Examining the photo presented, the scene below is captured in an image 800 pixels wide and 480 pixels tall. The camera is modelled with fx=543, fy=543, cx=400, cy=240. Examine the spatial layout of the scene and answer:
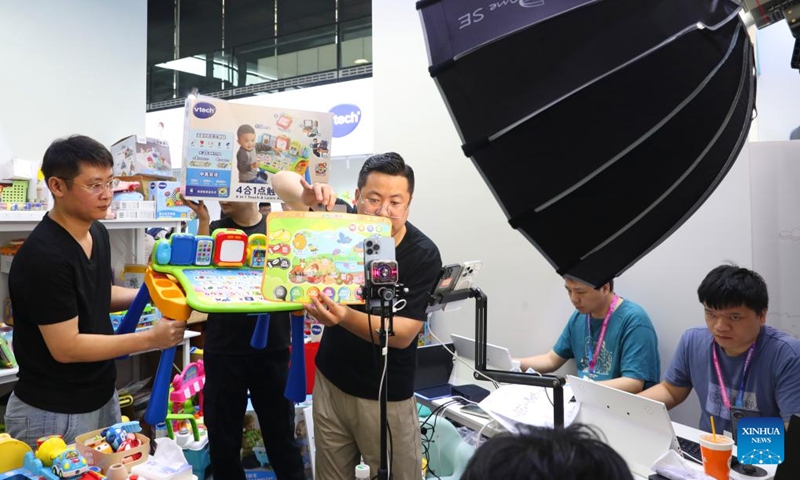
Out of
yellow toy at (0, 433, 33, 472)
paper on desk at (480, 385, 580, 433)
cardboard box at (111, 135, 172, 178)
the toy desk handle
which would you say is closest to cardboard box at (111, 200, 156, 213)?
cardboard box at (111, 135, 172, 178)

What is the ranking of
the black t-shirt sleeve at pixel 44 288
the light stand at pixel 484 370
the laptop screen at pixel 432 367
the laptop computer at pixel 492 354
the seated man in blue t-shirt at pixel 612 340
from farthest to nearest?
1. the laptop screen at pixel 432 367
2. the seated man in blue t-shirt at pixel 612 340
3. the laptop computer at pixel 492 354
4. the black t-shirt sleeve at pixel 44 288
5. the light stand at pixel 484 370

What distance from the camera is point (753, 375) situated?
208 cm

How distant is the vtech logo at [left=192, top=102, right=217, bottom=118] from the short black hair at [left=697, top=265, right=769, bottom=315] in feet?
6.47

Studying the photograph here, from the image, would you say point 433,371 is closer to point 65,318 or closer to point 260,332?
point 260,332

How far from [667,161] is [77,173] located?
1.80 metres

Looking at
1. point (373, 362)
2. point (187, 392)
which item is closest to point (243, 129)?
point (373, 362)

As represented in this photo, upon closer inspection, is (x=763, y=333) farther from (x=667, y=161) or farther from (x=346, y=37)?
(x=346, y=37)

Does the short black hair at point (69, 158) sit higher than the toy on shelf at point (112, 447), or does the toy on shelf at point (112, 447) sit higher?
the short black hair at point (69, 158)

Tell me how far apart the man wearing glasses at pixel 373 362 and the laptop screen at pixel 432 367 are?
78 centimetres

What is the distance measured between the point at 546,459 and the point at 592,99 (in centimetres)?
38

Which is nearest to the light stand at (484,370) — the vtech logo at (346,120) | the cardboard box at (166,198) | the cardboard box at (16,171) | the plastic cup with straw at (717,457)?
the plastic cup with straw at (717,457)

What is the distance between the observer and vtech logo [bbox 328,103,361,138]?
6.14m

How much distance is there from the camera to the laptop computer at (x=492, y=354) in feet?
7.68

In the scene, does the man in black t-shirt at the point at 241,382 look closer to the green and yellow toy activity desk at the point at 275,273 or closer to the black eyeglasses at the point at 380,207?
the green and yellow toy activity desk at the point at 275,273
